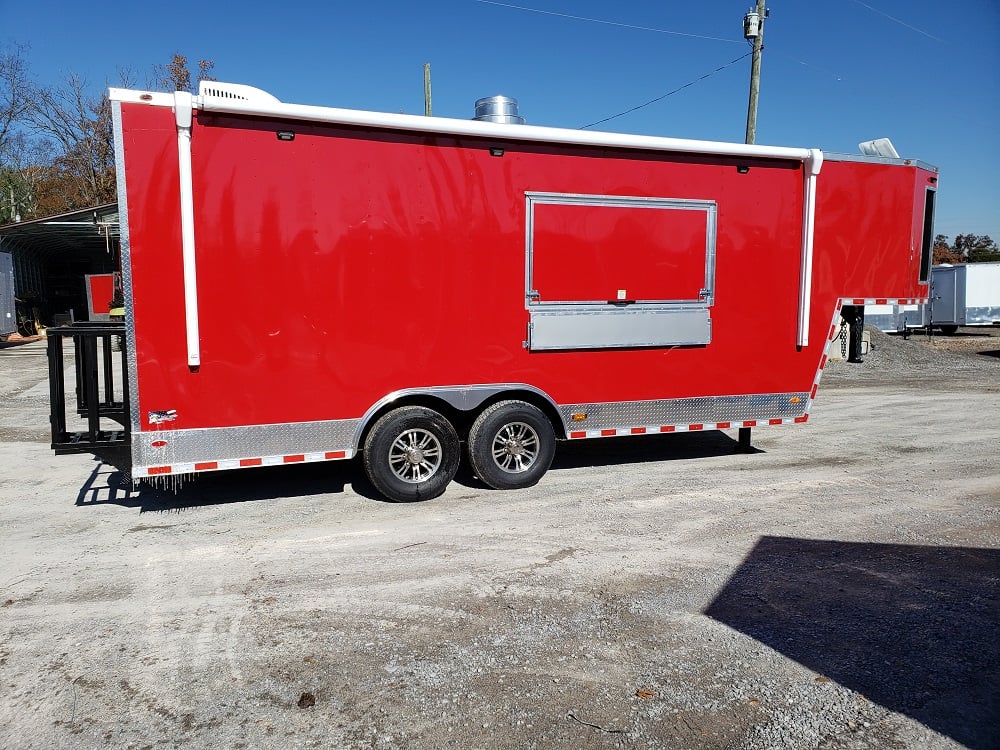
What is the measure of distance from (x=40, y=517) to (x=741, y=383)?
22.0 feet

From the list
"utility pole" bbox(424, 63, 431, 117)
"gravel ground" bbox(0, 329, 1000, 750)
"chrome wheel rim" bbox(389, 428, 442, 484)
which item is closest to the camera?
"gravel ground" bbox(0, 329, 1000, 750)

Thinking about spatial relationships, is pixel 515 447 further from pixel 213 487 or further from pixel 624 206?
pixel 213 487

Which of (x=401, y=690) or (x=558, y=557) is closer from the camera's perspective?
(x=401, y=690)

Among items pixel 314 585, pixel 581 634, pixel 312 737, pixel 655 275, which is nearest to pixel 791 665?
pixel 581 634

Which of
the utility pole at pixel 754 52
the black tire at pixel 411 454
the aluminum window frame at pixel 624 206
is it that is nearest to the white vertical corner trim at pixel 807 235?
the aluminum window frame at pixel 624 206

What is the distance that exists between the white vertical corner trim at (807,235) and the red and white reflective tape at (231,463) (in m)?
4.87

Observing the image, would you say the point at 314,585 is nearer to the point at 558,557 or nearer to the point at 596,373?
the point at 558,557

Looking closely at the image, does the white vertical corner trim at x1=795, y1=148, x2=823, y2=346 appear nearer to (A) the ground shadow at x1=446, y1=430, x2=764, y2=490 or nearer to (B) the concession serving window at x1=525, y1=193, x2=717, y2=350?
(B) the concession serving window at x1=525, y1=193, x2=717, y2=350

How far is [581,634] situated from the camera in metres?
4.04

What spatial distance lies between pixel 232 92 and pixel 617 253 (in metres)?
3.63

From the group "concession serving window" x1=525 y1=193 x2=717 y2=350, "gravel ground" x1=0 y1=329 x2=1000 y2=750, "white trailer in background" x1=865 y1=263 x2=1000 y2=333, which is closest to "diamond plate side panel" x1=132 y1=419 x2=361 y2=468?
"gravel ground" x1=0 y1=329 x2=1000 y2=750

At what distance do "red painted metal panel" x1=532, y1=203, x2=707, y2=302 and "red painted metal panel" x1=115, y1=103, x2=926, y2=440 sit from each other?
35 millimetres

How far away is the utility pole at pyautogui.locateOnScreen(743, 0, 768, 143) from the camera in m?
15.6

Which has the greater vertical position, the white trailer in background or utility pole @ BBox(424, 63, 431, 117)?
utility pole @ BBox(424, 63, 431, 117)
